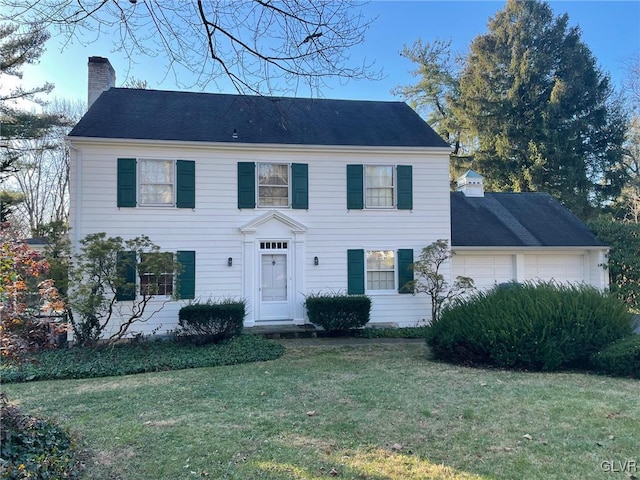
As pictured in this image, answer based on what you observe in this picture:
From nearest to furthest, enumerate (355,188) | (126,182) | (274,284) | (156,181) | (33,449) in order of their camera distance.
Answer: (33,449) → (126,182) → (156,181) → (274,284) → (355,188)

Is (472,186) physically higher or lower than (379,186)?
higher

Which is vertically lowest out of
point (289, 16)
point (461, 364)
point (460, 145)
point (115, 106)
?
point (461, 364)

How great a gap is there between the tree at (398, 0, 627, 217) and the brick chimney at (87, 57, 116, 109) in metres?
19.3

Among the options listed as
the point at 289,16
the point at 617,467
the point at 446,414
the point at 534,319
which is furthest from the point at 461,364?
the point at 289,16

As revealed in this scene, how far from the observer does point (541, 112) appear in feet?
72.2

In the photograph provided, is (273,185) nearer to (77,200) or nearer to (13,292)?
(77,200)

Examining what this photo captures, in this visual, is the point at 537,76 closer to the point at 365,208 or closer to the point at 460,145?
the point at 460,145

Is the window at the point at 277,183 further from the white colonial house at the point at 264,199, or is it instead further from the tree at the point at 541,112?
the tree at the point at 541,112

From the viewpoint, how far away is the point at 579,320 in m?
6.85

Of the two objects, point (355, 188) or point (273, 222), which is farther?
point (355, 188)

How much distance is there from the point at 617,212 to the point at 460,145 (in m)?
9.37

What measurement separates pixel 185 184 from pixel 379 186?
18.2 ft

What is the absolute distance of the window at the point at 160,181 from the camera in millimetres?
10742

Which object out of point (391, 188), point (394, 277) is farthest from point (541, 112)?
point (394, 277)
